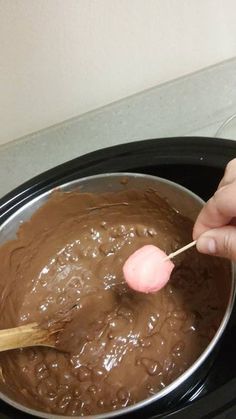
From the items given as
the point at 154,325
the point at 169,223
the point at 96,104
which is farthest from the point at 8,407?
the point at 96,104

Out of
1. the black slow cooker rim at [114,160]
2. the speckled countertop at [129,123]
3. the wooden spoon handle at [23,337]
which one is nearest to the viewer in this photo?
the wooden spoon handle at [23,337]

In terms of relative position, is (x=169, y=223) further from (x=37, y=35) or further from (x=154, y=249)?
(x=37, y=35)

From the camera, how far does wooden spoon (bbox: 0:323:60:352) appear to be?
29.9 inches

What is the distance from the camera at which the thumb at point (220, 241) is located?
62 centimetres

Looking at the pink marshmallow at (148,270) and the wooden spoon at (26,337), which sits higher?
the pink marshmallow at (148,270)

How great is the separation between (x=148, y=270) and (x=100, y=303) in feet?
0.70

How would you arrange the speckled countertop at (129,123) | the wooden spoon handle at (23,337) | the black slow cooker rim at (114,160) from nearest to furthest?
the wooden spoon handle at (23,337) → the black slow cooker rim at (114,160) → the speckled countertop at (129,123)

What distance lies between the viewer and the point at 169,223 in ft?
3.00

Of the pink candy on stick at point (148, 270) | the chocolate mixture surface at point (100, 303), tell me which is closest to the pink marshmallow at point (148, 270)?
the pink candy on stick at point (148, 270)

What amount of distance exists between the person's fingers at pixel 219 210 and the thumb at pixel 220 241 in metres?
0.01

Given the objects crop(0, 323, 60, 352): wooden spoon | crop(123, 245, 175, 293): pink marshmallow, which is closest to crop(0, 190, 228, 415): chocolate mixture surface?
crop(0, 323, 60, 352): wooden spoon

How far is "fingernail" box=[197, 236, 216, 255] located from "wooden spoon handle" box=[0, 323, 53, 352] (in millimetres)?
303

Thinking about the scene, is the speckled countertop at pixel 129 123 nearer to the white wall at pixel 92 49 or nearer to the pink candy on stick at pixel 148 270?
the white wall at pixel 92 49

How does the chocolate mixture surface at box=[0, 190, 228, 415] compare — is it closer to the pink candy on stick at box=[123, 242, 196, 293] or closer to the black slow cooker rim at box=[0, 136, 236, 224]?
the black slow cooker rim at box=[0, 136, 236, 224]
